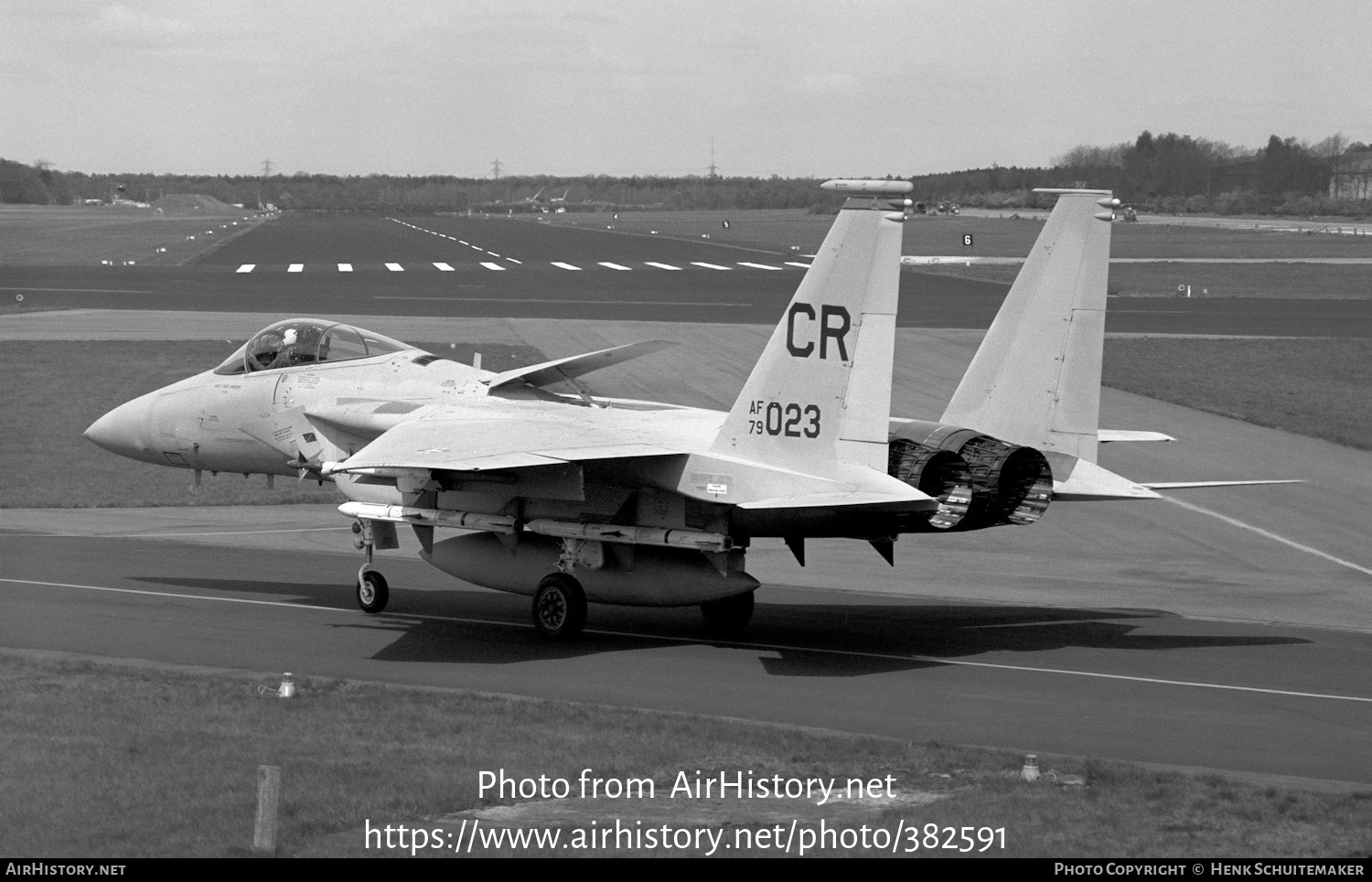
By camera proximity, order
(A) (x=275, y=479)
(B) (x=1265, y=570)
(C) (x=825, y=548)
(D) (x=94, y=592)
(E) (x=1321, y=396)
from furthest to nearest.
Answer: (E) (x=1321, y=396)
(A) (x=275, y=479)
(C) (x=825, y=548)
(B) (x=1265, y=570)
(D) (x=94, y=592)

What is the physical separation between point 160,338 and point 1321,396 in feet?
111

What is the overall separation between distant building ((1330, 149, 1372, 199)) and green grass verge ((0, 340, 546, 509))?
101 metres

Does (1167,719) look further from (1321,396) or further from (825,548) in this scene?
(1321,396)

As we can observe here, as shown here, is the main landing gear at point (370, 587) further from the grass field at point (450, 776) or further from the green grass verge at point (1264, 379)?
the green grass verge at point (1264, 379)

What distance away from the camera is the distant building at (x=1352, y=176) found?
126062 millimetres

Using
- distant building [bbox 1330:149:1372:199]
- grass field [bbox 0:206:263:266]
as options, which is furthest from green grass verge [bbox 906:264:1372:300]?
distant building [bbox 1330:149:1372:199]

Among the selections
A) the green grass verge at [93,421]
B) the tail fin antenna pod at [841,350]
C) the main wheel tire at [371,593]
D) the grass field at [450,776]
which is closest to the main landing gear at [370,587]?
the main wheel tire at [371,593]

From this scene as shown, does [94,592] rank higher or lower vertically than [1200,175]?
lower

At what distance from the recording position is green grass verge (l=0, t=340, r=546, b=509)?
28312 millimetres

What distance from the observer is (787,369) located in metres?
16.3

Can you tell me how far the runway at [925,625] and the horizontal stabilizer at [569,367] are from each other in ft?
9.88

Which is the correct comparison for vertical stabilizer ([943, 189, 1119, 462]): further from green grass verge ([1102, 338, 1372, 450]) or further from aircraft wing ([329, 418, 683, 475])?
green grass verge ([1102, 338, 1372, 450])

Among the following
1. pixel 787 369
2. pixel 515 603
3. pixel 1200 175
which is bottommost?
pixel 515 603
